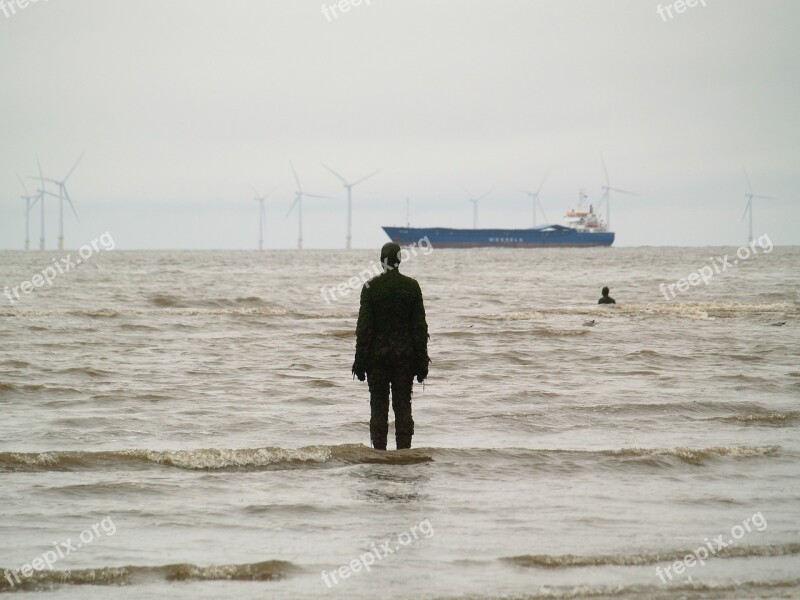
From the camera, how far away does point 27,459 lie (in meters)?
10.2

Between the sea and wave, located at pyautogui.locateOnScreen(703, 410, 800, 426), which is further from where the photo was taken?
wave, located at pyautogui.locateOnScreen(703, 410, 800, 426)

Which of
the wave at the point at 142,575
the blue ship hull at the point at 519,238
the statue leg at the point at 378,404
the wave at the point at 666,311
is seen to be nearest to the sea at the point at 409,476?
the wave at the point at 142,575

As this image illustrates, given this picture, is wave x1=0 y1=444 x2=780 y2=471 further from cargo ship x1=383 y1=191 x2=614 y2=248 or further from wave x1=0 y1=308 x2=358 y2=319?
cargo ship x1=383 y1=191 x2=614 y2=248

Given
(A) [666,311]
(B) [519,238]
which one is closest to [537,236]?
(B) [519,238]

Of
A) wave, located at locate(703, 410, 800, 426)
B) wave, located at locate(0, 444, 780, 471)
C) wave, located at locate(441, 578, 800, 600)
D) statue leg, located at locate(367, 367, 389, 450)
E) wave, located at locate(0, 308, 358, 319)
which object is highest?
statue leg, located at locate(367, 367, 389, 450)

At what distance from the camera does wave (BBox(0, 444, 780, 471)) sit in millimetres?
10164

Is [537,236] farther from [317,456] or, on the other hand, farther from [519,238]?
[317,456]

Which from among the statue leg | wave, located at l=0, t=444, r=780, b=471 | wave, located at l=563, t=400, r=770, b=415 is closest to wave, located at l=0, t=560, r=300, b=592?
the statue leg

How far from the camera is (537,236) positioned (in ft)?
593

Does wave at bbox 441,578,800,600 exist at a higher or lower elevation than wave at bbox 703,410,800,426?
higher

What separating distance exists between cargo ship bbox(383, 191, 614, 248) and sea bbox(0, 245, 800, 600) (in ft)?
506

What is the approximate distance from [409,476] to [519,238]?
174m

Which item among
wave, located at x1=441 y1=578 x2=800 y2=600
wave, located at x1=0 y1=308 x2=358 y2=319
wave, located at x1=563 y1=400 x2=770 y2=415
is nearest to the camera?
wave, located at x1=441 y1=578 x2=800 y2=600

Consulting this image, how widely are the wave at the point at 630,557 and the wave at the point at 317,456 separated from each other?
3108 mm
